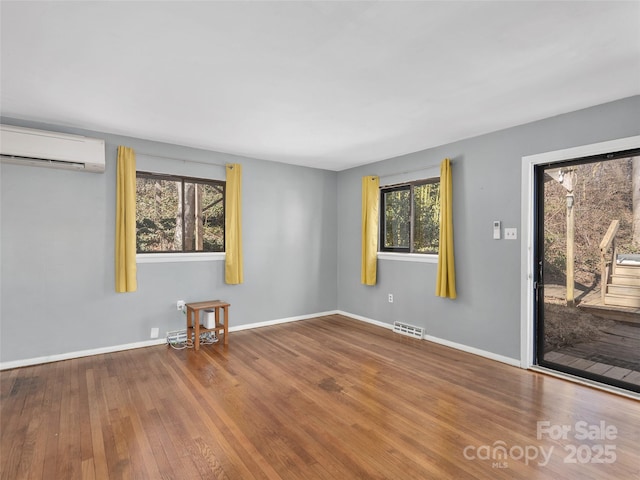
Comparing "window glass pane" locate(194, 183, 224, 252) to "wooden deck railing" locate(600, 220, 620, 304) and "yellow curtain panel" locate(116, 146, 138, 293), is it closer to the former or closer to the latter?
"yellow curtain panel" locate(116, 146, 138, 293)

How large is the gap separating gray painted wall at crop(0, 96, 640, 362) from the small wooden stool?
20 centimetres

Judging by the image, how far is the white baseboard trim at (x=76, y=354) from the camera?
349 cm

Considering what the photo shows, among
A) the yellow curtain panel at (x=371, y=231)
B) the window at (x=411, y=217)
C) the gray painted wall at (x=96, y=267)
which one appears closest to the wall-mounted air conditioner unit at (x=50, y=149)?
the gray painted wall at (x=96, y=267)

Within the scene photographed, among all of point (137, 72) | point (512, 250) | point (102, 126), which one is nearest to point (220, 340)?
point (102, 126)

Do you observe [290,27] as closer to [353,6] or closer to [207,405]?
[353,6]

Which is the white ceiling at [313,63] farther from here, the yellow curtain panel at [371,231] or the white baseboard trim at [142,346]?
the white baseboard trim at [142,346]

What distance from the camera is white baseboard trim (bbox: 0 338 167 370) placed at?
3.49 metres

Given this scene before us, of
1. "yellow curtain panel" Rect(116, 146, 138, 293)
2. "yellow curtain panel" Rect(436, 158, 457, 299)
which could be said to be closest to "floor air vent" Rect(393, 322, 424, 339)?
"yellow curtain panel" Rect(436, 158, 457, 299)

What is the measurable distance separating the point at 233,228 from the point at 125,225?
131cm

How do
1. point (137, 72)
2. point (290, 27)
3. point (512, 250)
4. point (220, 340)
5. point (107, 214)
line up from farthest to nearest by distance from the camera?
1. point (220, 340)
2. point (107, 214)
3. point (512, 250)
4. point (137, 72)
5. point (290, 27)

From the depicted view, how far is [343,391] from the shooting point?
3010 millimetres

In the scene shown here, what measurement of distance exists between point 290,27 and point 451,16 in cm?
90

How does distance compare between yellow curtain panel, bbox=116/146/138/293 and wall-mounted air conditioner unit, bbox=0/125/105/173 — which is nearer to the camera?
wall-mounted air conditioner unit, bbox=0/125/105/173

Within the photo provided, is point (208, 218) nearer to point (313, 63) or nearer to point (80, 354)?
point (80, 354)
